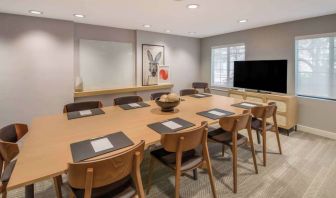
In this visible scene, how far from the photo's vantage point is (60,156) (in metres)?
1.24

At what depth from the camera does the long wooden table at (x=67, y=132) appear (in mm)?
1085

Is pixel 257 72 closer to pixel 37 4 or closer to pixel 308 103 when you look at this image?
pixel 308 103

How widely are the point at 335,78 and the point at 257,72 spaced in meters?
1.30

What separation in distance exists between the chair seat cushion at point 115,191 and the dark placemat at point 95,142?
0.27m

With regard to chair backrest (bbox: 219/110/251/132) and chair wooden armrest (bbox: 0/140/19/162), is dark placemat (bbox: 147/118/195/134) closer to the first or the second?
chair backrest (bbox: 219/110/251/132)

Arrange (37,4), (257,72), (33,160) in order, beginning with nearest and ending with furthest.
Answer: (33,160)
(37,4)
(257,72)

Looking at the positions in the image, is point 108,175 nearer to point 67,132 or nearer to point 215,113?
point 67,132

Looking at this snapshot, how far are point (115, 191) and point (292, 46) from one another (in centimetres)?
417

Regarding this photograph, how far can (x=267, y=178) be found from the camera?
2283 millimetres

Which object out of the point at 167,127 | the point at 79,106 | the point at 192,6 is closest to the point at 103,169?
the point at 167,127

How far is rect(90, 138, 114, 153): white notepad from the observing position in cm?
136

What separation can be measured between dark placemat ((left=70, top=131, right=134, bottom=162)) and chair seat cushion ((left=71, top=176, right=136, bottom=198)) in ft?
0.90

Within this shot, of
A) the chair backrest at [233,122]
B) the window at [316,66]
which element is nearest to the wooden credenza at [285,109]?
the window at [316,66]

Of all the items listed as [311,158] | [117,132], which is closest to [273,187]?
[311,158]
